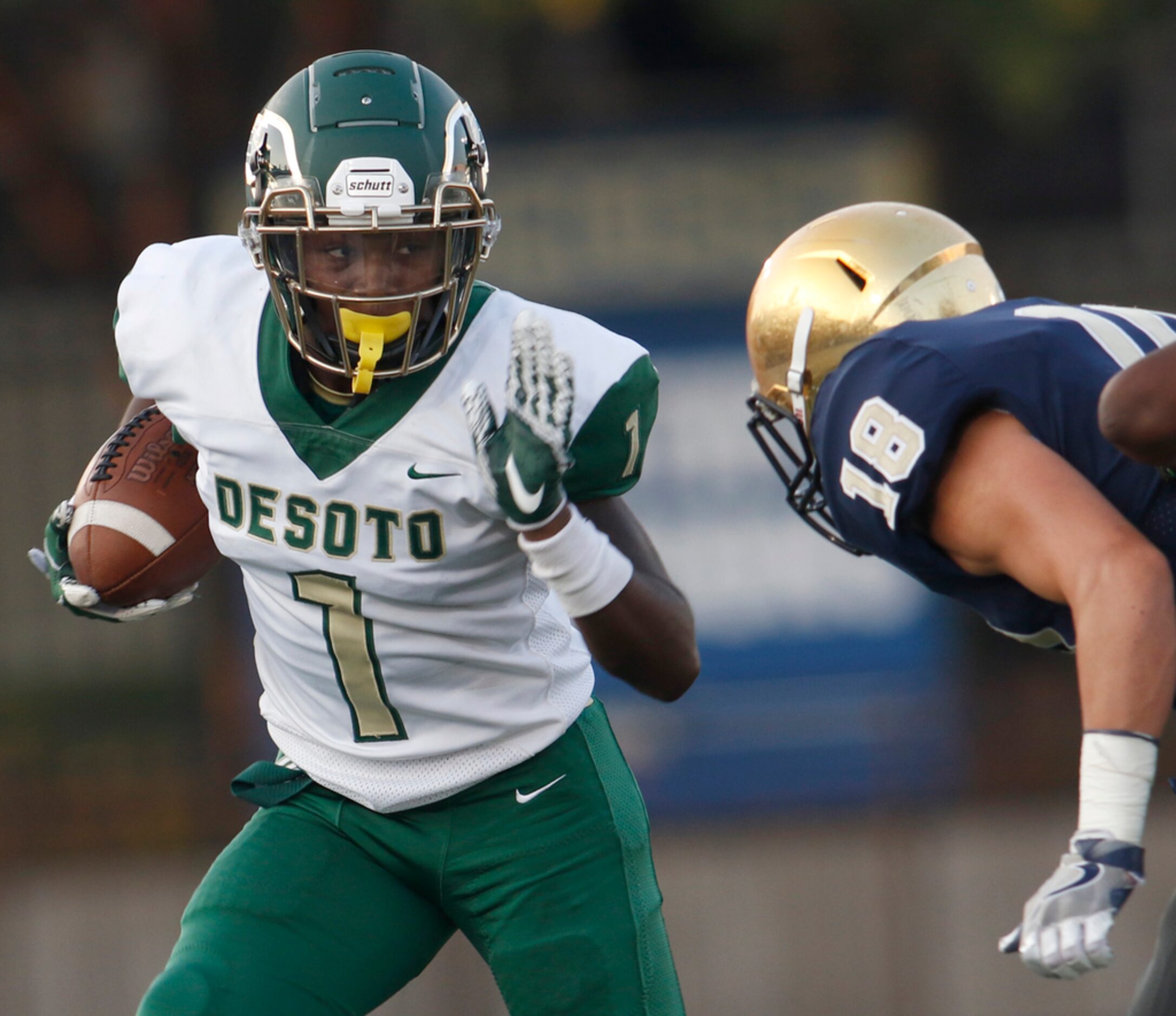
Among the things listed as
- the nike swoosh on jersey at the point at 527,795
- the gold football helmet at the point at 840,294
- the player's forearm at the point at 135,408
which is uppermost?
the gold football helmet at the point at 840,294

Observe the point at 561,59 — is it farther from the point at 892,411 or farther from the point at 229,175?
the point at 892,411

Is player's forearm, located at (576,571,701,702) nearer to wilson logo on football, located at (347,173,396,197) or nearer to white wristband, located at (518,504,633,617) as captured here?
white wristband, located at (518,504,633,617)

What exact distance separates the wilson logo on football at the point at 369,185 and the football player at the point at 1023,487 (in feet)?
2.29

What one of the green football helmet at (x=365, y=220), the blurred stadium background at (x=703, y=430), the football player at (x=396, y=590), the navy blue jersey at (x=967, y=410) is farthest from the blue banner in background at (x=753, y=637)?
the navy blue jersey at (x=967, y=410)

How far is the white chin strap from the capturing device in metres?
3.02

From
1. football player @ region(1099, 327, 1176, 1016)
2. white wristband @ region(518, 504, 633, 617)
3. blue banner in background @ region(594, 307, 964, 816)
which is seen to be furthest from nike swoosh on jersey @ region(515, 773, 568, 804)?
blue banner in background @ region(594, 307, 964, 816)

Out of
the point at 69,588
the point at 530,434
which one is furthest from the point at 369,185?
the point at 69,588

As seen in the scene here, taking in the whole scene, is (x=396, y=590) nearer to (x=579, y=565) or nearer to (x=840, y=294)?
(x=579, y=565)

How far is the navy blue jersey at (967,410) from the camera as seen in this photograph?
242 cm

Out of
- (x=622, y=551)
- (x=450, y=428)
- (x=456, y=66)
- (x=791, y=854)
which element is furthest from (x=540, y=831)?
(x=456, y=66)

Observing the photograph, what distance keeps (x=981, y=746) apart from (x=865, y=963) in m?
2.02

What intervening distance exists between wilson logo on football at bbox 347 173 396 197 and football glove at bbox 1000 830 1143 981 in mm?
1419

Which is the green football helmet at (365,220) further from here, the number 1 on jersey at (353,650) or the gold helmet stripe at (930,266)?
the gold helmet stripe at (930,266)

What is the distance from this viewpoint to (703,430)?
25.5 feet
